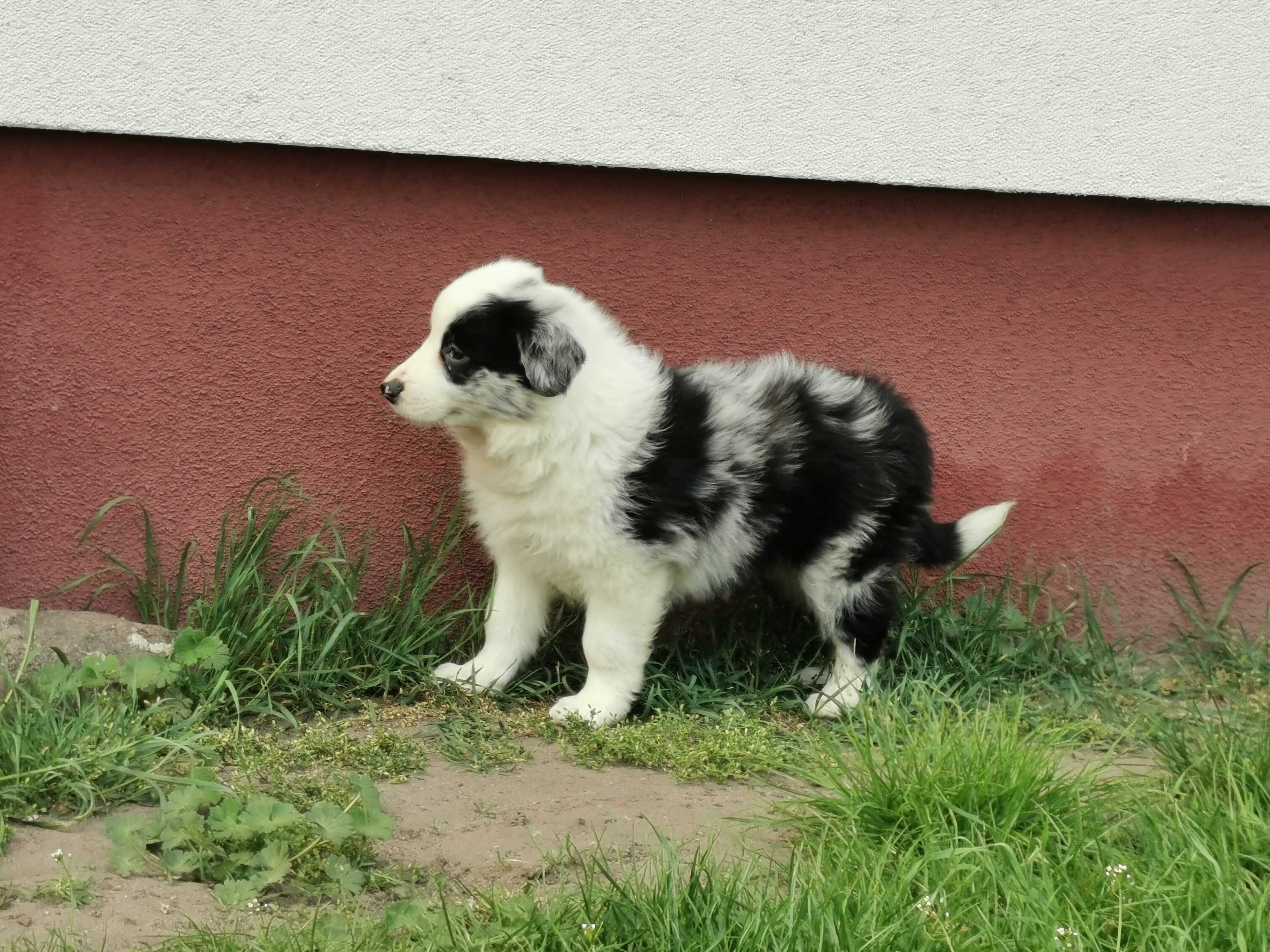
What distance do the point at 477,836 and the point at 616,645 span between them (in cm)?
84

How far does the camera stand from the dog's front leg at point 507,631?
3879 mm

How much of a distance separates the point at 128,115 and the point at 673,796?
8.32 feet

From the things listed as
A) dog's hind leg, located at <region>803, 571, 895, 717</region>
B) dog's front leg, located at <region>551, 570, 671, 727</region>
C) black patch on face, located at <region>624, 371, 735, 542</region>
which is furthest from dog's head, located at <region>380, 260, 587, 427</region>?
dog's hind leg, located at <region>803, 571, 895, 717</region>

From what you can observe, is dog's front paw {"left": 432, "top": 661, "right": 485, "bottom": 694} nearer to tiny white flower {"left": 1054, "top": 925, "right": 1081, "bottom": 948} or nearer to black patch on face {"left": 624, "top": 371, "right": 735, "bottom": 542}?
black patch on face {"left": 624, "top": 371, "right": 735, "bottom": 542}

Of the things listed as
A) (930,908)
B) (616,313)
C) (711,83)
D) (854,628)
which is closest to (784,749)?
(854,628)

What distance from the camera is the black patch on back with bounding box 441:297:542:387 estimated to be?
3.41m

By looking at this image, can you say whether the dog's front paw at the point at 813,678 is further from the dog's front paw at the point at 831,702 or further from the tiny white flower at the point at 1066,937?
the tiny white flower at the point at 1066,937

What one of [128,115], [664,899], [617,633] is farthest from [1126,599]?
[128,115]

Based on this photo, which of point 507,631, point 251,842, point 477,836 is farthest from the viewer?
point 507,631

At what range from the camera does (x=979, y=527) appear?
403 centimetres

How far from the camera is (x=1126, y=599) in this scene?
4.59 meters

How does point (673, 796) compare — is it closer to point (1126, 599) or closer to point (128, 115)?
point (1126, 599)

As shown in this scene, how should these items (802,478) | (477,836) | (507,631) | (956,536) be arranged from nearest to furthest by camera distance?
(477,836)
(802,478)
(507,631)
(956,536)

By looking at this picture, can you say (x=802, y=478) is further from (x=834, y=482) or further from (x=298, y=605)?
(x=298, y=605)
